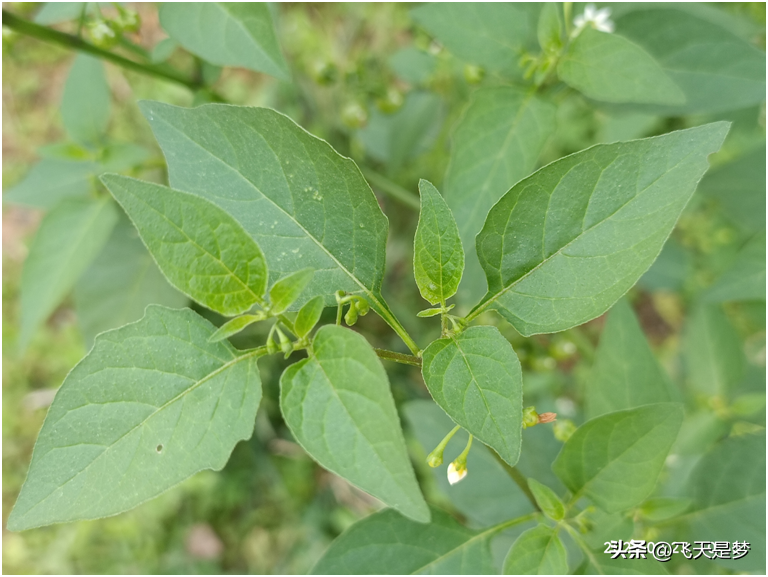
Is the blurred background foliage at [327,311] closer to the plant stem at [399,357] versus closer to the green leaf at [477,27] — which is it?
the green leaf at [477,27]

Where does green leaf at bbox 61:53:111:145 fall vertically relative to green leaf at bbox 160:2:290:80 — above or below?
below

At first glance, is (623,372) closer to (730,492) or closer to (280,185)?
(730,492)

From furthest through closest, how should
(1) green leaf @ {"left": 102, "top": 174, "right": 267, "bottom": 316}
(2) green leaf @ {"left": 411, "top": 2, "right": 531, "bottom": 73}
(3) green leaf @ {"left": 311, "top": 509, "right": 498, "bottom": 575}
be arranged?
(2) green leaf @ {"left": 411, "top": 2, "right": 531, "bottom": 73}, (3) green leaf @ {"left": 311, "top": 509, "right": 498, "bottom": 575}, (1) green leaf @ {"left": 102, "top": 174, "right": 267, "bottom": 316}

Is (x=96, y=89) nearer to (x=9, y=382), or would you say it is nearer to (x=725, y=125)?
(x=725, y=125)

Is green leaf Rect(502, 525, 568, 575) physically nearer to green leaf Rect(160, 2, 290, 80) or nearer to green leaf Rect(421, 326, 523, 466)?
green leaf Rect(421, 326, 523, 466)

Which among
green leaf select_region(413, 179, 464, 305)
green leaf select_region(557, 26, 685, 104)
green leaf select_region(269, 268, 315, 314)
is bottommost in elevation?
green leaf select_region(269, 268, 315, 314)

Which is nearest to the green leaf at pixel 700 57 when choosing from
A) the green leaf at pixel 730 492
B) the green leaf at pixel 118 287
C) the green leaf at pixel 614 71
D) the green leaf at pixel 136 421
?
the green leaf at pixel 614 71

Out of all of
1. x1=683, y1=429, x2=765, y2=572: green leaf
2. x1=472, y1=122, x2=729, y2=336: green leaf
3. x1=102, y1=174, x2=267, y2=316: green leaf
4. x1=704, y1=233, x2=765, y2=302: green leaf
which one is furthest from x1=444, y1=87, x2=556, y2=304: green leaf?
x1=683, y1=429, x2=765, y2=572: green leaf
